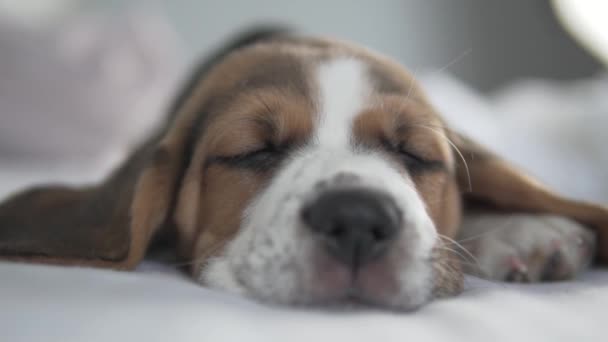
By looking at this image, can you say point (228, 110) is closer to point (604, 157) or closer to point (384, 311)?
point (384, 311)

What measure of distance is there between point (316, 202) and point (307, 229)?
0.24ft

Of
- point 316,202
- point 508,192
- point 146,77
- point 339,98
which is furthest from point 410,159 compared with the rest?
point 146,77

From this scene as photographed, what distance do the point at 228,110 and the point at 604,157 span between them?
287cm

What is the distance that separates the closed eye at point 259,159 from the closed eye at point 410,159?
0.37 m

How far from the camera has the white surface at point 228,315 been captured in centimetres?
122

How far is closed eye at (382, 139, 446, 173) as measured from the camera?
2037 millimetres

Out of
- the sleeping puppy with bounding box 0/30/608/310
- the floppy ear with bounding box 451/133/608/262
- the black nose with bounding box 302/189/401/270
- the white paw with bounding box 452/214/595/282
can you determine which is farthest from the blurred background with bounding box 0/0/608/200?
the black nose with bounding box 302/189/401/270

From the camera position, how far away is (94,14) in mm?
5633

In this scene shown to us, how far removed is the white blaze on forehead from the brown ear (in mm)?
576

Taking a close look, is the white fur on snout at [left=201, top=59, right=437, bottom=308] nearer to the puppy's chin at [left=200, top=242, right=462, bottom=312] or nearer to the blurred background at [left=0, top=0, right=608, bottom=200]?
the puppy's chin at [left=200, top=242, right=462, bottom=312]

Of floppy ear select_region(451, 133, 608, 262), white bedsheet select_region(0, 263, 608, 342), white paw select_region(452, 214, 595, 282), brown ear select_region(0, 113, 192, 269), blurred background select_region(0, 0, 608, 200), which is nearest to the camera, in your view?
white bedsheet select_region(0, 263, 608, 342)

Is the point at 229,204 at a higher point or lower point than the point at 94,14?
lower

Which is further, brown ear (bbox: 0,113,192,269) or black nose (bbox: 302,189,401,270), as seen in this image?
brown ear (bbox: 0,113,192,269)

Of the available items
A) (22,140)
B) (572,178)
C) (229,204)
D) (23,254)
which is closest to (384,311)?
(229,204)
